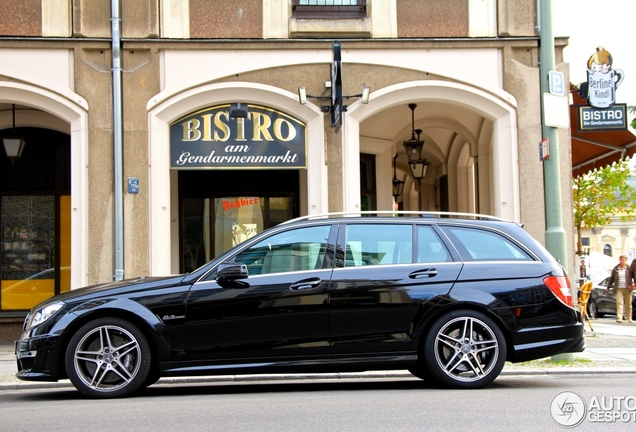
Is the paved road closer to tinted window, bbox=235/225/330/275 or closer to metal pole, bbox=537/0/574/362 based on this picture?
tinted window, bbox=235/225/330/275

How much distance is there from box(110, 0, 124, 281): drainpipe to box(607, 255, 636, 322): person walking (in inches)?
524

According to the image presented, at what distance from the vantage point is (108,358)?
7438 mm

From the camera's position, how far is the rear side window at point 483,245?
25.9 feet

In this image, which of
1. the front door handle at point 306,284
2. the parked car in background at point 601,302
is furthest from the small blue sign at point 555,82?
the parked car in background at point 601,302

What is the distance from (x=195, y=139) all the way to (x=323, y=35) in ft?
8.77

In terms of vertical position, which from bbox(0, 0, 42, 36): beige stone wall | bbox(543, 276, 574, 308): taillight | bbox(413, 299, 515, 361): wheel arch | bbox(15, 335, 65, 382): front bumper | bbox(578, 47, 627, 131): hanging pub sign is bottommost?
bbox(15, 335, 65, 382): front bumper

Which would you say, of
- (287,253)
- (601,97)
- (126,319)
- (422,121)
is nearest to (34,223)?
(422,121)

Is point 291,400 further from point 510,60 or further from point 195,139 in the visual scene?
point 510,60

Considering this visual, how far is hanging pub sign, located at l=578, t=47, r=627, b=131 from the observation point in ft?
45.9

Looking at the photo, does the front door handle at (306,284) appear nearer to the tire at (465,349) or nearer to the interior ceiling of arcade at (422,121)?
the tire at (465,349)

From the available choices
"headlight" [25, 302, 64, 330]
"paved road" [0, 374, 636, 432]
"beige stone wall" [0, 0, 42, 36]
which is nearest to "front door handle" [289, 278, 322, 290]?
"paved road" [0, 374, 636, 432]

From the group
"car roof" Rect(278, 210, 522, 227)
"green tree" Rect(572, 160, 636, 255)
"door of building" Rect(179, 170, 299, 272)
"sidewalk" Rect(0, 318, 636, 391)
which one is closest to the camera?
"car roof" Rect(278, 210, 522, 227)

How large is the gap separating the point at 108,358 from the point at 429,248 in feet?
10.1

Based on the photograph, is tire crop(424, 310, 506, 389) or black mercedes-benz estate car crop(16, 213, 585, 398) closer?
black mercedes-benz estate car crop(16, 213, 585, 398)
